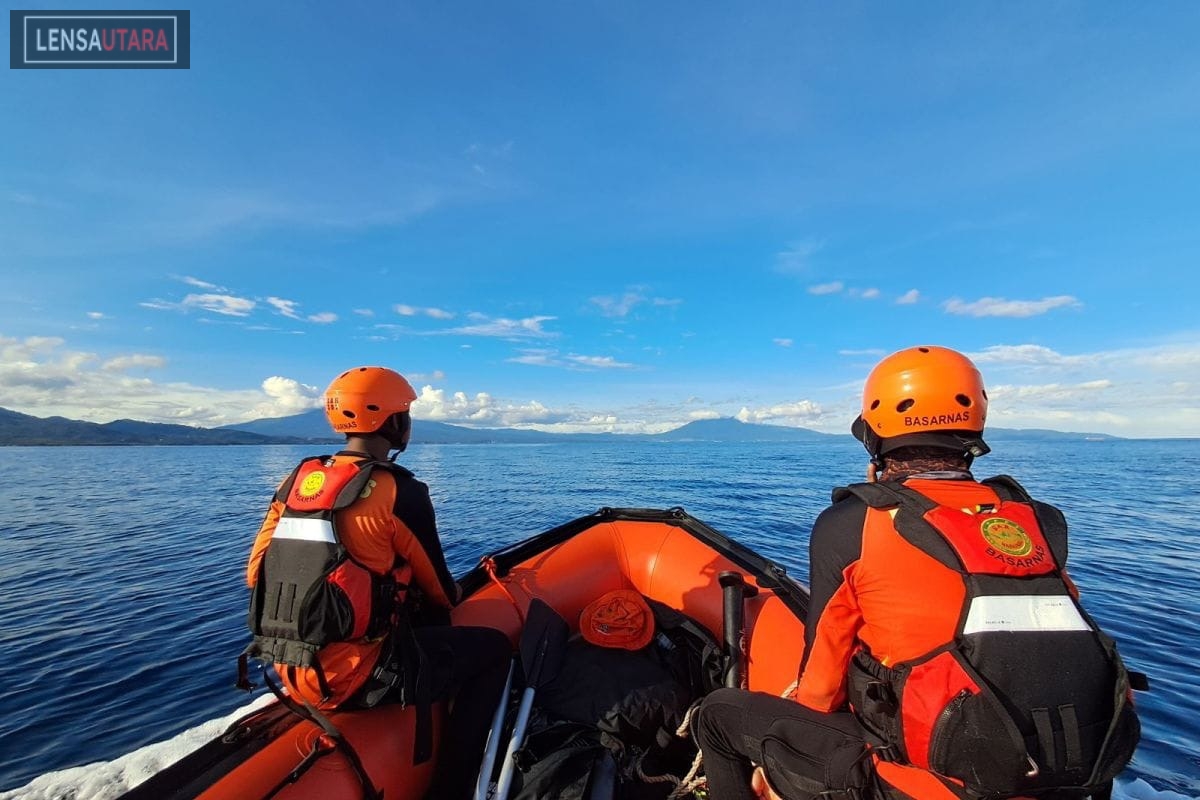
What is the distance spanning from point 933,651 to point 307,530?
255 centimetres

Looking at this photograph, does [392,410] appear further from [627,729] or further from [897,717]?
[897,717]

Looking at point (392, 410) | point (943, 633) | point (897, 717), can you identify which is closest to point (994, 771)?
point (897, 717)

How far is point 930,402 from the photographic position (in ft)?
6.70

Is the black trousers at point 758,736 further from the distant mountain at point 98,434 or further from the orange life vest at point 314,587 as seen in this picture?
the distant mountain at point 98,434

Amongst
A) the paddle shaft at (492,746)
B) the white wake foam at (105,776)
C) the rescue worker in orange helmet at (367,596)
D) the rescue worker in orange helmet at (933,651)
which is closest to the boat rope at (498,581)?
the paddle shaft at (492,746)

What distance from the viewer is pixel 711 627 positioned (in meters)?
3.89

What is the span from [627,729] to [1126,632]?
24.2ft

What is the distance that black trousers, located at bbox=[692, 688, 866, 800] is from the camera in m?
1.87

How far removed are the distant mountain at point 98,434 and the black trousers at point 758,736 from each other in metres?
158

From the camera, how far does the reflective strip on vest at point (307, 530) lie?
7.79 feet

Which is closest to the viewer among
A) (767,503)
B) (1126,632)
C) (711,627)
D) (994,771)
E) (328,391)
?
(994,771)

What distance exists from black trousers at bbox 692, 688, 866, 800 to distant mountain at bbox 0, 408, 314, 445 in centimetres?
15790

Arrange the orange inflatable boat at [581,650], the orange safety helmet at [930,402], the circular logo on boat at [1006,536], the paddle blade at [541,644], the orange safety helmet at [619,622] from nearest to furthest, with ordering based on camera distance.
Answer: the circular logo on boat at [1006,536] < the orange safety helmet at [930,402] < the orange inflatable boat at [581,650] < the paddle blade at [541,644] < the orange safety helmet at [619,622]

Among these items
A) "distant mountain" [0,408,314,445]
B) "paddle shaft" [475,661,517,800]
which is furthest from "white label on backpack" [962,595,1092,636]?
"distant mountain" [0,408,314,445]
